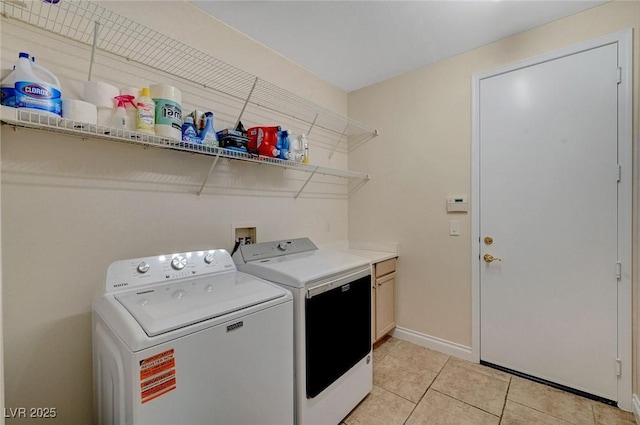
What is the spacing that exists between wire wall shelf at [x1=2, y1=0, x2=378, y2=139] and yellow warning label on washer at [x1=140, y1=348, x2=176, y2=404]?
1.30m

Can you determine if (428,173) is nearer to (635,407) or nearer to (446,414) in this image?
(446,414)

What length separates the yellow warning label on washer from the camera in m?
0.87

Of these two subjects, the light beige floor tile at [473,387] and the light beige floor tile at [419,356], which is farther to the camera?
the light beige floor tile at [419,356]

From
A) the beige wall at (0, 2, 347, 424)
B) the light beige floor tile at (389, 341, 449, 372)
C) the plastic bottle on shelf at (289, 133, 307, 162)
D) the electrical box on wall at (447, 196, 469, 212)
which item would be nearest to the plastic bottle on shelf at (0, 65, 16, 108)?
the beige wall at (0, 2, 347, 424)

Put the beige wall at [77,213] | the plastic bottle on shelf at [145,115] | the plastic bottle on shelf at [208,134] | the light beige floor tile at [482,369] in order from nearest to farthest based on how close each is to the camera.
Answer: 1. the beige wall at [77,213]
2. the plastic bottle on shelf at [145,115]
3. the plastic bottle on shelf at [208,134]
4. the light beige floor tile at [482,369]

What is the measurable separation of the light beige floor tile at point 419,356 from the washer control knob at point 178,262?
75.5 inches

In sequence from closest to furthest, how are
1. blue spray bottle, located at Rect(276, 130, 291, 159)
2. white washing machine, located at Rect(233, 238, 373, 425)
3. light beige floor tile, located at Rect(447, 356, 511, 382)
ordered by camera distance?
white washing machine, located at Rect(233, 238, 373, 425), blue spray bottle, located at Rect(276, 130, 291, 159), light beige floor tile, located at Rect(447, 356, 511, 382)

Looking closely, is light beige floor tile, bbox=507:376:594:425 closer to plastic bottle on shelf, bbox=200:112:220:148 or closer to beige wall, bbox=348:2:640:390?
beige wall, bbox=348:2:640:390

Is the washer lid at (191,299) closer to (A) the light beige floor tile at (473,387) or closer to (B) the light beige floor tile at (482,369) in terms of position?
(A) the light beige floor tile at (473,387)

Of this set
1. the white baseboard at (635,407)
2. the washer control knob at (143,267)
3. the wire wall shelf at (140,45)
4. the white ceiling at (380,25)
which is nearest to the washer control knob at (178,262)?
the washer control knob at (143,267)

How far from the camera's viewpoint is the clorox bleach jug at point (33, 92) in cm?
99

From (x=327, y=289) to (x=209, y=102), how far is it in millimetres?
1420

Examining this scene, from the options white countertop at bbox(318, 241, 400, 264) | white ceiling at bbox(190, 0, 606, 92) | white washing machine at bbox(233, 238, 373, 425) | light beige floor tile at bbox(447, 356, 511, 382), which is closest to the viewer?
white washing machine at bbox(233, 238, 373, 425)

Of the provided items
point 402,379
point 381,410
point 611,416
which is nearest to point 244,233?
point 381,410
